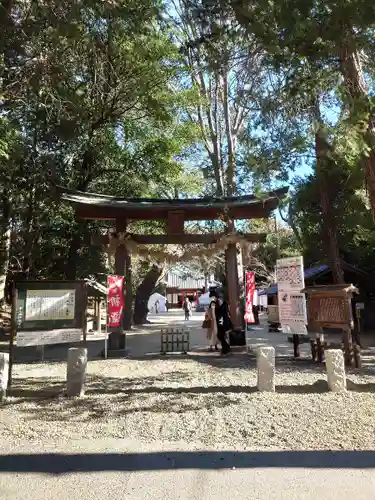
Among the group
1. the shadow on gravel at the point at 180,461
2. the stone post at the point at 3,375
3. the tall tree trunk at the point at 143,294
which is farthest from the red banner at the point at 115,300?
the tall tree trunk at the point at 143,294

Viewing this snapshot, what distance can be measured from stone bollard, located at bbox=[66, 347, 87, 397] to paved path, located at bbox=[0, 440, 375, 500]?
82.5 inches

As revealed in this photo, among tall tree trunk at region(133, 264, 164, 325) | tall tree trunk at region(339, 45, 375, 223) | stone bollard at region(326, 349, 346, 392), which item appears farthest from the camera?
tall tree trunk at region(133, 264, 164, 325)

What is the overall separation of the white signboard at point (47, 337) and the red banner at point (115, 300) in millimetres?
3089

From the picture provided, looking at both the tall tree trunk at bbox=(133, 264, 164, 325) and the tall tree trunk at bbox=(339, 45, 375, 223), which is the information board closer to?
the tall tree trunk at bbox=(339, 45, 375, 223)

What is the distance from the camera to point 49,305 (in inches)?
323

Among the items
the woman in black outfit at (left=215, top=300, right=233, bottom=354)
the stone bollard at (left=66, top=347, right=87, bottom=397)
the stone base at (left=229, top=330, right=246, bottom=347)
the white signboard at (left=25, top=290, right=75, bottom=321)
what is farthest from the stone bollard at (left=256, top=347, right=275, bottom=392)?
the stone base at (left=229, top=330, right=246, bottom=347)

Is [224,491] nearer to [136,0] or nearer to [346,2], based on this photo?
[346,2]

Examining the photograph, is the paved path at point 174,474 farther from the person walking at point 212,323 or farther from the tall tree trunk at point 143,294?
the tall tree trunk at point 143,294

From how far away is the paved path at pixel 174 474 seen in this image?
3631 mm

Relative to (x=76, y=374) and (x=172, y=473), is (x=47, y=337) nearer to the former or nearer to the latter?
(x=76, y=374)

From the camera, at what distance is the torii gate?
12195 mm

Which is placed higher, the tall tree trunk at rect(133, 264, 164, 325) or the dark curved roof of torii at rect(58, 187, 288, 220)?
the dark curved roof of torii at rect(58, 187, 288, 220)

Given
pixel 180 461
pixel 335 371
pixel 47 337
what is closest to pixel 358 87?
pixel 335 371

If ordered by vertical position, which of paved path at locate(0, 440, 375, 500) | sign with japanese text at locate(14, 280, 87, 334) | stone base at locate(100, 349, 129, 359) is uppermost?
sign with japanese text at locate(14, 280, 87, 334)
